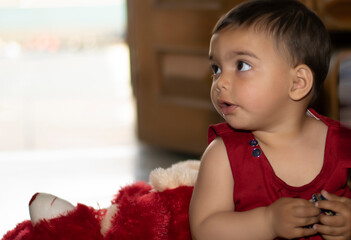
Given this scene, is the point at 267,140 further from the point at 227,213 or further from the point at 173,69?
the point at 173,69

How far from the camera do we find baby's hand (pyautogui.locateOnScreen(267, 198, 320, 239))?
0.82 meters

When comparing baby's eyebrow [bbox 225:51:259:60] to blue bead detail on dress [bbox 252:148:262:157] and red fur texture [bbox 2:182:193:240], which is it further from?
red fur texture [bbox 2:182:193:240]

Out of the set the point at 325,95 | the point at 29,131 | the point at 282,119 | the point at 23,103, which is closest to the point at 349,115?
the point at 325,95

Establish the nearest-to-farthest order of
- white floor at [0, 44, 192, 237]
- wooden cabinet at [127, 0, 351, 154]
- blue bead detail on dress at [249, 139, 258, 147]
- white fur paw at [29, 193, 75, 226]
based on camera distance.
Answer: blue bead detail on dress at [249, 139, 258, 147] → white fur paw at [29, 193, 75, 226] → white floor at [0, 44, 192, 237] → wooden cabinet at [127, 0, 351, 154]

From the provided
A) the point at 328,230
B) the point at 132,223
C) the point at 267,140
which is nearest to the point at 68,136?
the point at 132,223

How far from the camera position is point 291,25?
0.88 metres

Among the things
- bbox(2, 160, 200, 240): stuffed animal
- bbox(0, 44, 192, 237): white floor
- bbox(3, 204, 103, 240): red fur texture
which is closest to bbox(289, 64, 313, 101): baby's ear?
bbox(2, 160, 200, 240): stuffed animal

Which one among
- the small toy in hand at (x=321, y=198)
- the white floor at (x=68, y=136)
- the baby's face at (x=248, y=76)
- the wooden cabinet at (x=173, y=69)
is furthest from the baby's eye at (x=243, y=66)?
the wooden cabinet at (x=173, y=69)

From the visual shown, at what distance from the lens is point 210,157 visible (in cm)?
92

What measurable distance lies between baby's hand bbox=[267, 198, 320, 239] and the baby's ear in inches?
6.8

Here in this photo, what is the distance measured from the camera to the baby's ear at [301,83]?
0.90 metres

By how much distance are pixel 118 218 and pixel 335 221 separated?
0.38 m

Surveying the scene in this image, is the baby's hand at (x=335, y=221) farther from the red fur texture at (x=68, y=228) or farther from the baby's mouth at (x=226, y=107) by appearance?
the red fur texture at (x=68, y=228)

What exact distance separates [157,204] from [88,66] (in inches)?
169
